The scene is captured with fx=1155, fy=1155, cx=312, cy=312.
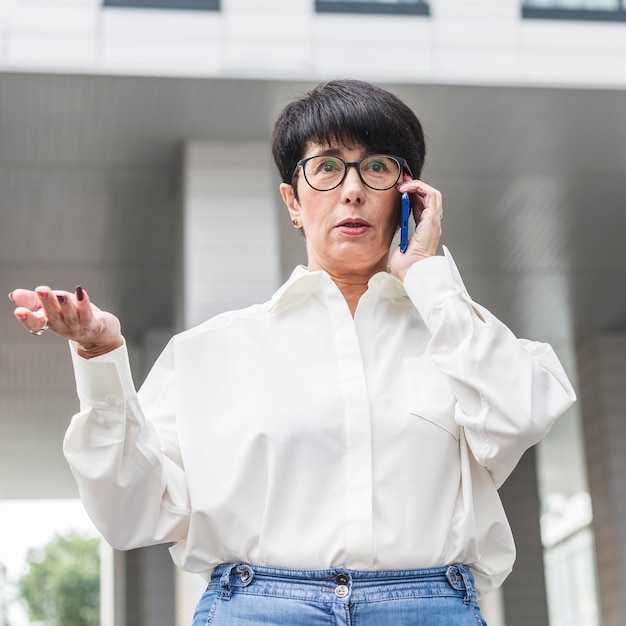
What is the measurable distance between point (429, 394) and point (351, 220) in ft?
1.26

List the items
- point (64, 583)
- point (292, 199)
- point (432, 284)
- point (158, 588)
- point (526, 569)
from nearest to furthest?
point (432, 284), point (292, 199), point (158, 588), point (526, 569), point (64, 583)

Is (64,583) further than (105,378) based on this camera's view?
Yes

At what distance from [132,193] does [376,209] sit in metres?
7.76

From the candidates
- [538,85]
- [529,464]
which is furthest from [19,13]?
[529,464]

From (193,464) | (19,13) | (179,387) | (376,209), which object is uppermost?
(19,13)

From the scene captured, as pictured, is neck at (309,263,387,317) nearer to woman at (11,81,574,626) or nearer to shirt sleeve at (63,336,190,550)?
woman at (11,81,574,626)

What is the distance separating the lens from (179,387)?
7.16 ft

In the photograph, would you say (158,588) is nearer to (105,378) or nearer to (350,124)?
(350,124)

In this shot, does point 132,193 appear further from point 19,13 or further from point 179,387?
point 179,387

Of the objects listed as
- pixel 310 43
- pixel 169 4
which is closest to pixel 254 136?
pixel 310 43

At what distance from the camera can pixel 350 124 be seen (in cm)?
227

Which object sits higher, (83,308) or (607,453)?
(607,453)

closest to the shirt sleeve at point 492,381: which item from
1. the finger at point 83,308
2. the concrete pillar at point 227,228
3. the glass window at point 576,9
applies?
the finger at point 83,308

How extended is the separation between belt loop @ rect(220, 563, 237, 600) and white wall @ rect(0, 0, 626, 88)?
6373mm
